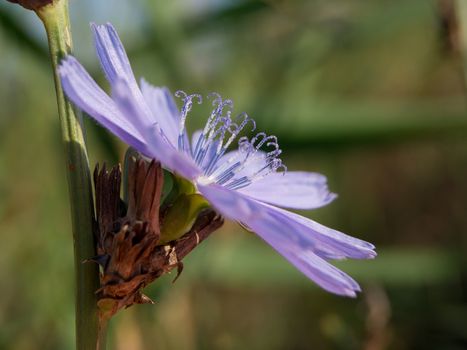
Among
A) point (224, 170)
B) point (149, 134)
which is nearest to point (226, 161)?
point (224, 170)

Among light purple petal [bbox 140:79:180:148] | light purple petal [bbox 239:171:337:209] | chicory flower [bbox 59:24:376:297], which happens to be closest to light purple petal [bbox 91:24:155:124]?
chicory flower [bbox 59:24:376:297]

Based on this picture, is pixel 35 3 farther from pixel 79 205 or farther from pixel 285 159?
pixel 285 159

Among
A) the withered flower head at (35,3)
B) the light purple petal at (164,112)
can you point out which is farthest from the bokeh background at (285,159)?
the withered flower head at (35,3)

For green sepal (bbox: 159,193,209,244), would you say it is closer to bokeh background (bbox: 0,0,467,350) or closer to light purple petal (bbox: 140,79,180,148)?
light purple petal (bbox: 140,79,180,148)

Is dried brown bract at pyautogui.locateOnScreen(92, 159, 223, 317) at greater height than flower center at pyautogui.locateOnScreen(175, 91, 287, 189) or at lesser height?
lesser

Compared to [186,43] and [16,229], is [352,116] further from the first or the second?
[16,229]

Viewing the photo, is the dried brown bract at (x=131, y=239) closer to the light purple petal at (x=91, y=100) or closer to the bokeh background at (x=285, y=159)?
the light purple petal at (x=91, y=100)
